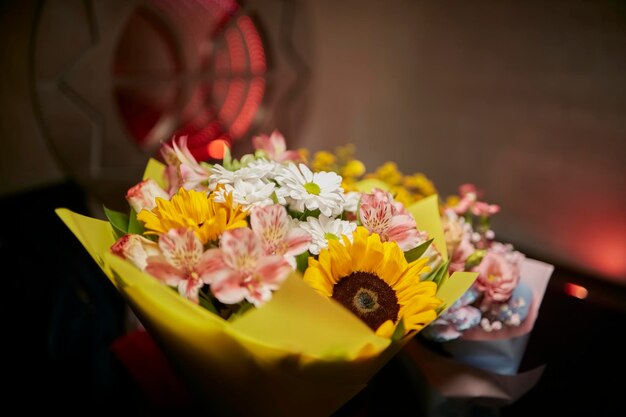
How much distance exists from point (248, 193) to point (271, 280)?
145mm

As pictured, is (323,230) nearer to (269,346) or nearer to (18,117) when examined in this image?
(269,346)

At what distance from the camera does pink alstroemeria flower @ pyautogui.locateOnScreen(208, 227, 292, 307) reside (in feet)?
1.56

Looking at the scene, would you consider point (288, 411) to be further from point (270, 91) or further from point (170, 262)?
point (270, 91)

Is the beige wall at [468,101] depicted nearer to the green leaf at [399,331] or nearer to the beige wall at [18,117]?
the beige wall at [18,117]

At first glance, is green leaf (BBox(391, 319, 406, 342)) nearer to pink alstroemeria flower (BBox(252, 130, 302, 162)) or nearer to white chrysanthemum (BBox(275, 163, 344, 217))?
white chrysanthemum (BBox(275, 163, 344, 217))

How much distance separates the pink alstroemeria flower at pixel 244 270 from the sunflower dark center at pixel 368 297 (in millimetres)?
117

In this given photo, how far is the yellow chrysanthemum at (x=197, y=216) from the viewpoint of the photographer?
0.54 m

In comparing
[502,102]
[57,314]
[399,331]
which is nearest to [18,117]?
[57,314]

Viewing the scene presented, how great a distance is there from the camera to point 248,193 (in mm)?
587

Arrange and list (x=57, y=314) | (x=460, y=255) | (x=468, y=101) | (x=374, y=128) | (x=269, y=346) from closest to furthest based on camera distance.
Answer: (x=269, y=346) < (x=460, y=255) < (x=57, y=314) < (x=468, y=101) < (x=374, y=128)

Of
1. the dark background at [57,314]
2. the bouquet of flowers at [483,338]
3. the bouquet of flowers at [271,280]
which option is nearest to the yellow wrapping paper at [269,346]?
the bouquet of flowers at [271,280]

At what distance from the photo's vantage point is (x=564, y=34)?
177 centimetres

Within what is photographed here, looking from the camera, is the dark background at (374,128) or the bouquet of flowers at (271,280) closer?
the bouquet of flowers at (271,280)

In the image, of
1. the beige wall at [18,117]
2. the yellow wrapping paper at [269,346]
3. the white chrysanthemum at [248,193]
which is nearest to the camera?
the yellow wrapping paper at [269,346]
